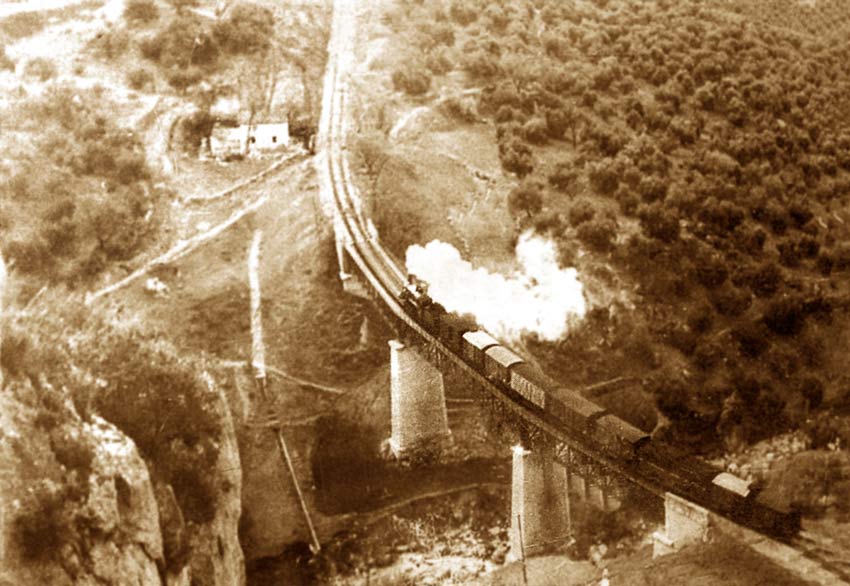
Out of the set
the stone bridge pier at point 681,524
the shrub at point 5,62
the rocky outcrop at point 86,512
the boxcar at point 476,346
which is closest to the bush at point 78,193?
the shrub at point 5,62

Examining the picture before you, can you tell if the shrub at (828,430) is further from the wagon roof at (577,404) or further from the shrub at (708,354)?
the wagon roof at (577,404)

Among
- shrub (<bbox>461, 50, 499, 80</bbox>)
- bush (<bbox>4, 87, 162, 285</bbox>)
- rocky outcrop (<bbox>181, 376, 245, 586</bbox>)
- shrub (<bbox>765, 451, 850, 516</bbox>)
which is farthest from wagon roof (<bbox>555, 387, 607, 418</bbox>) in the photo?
shrub (<bbox>461, 50, 499, 80</bbox>)

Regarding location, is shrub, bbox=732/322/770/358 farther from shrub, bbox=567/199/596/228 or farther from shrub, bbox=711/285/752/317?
shrub, bbox=567/199/596/228

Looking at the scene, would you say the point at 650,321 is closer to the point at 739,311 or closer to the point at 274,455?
the point at 739,311

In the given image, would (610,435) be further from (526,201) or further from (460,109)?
(460,109)

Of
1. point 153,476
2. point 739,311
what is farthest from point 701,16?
point 153,476

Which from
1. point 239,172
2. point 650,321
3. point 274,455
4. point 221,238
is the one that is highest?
point 239,172
